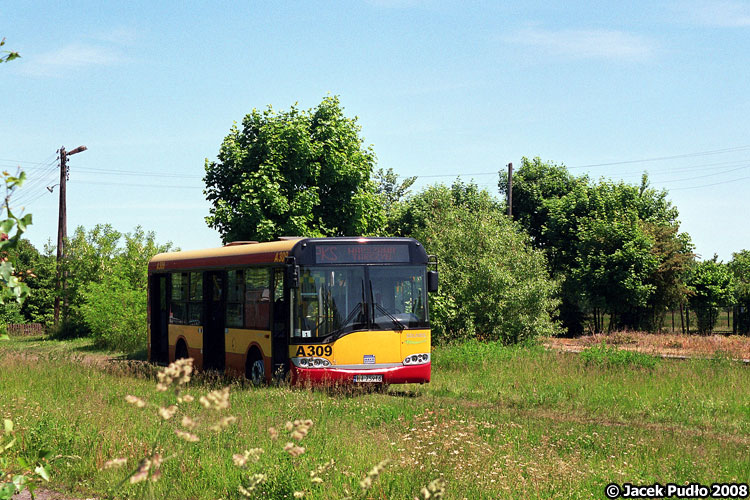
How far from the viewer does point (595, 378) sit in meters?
17.2

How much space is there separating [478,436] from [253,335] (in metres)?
8.02

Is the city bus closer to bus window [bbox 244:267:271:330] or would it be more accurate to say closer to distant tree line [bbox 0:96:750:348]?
bus window [bbox 244:267:271:330]

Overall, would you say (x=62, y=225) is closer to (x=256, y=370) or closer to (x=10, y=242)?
(x=256, y=370)

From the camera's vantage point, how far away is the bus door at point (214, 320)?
18672 mm

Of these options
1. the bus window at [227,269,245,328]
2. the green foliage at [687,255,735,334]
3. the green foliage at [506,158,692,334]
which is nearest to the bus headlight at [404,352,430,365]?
the bus window at [227,269,245,328]

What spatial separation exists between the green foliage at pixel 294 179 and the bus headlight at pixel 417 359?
15490 mm

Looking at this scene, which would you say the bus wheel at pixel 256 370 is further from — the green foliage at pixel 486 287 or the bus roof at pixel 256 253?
the green foliage at pixel 486 287

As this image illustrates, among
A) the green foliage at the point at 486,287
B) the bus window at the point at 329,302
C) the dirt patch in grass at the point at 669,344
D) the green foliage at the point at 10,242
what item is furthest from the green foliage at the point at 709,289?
the green foliage at the point at 10,242

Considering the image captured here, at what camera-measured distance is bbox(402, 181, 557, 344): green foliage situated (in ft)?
91.1

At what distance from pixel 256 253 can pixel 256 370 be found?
2.37 meters

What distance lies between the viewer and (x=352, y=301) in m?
15.5

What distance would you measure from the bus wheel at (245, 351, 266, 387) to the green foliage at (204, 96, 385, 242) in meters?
13.6

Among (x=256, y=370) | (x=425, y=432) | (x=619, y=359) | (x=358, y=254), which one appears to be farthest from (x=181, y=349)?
(x=425, y=432)

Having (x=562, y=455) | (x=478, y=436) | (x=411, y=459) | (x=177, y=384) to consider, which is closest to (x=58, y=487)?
(x=411, y=459)
